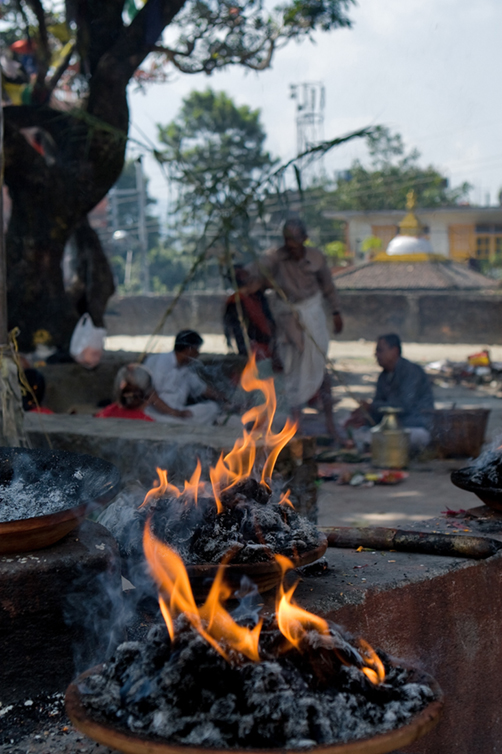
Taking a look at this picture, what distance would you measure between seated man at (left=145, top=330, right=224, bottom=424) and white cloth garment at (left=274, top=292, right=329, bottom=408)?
1.56 m

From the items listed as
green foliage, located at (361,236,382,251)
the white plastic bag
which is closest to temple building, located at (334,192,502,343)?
green foliage, located at (361,236,382,251)

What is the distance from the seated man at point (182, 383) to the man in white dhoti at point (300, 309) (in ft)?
4.17

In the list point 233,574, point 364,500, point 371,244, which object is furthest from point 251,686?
point 371,244

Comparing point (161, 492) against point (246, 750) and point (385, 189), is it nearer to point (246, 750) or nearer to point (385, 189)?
point (246, 750)

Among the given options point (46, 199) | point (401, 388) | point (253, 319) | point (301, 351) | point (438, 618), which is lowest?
point (438, 618)

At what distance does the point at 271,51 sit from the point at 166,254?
32.9 metres

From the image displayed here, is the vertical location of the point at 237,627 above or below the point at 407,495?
above

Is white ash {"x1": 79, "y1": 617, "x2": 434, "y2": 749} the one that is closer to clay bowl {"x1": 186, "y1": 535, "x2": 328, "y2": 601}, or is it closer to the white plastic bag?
clay bowl {"x1": 186, "y1": 535, "x2": 328, "y2": 601}

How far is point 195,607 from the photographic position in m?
1.65

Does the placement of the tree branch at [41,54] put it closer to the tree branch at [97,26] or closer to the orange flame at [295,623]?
the tree branch at [97,26]

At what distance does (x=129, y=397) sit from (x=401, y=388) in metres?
2.93

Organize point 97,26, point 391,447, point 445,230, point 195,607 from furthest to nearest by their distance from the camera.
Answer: point 445,230 < point 97,26 < point 391,447 < point 195,607

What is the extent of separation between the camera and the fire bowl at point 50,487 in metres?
1.86

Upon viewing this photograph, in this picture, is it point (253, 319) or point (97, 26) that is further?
point (97, 26)
